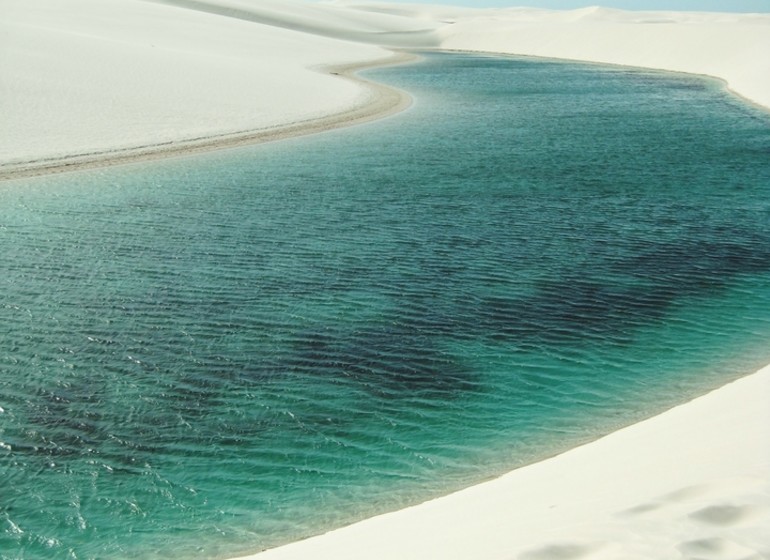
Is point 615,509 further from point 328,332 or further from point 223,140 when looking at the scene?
point 223,140

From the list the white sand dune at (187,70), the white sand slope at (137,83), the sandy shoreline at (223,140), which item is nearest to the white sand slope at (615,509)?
the sandy shoreline at (223,140)

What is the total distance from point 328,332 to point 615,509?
5005mm

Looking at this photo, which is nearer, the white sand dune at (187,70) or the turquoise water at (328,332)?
the turquoise water at (328,332)

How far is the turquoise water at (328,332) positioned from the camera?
20.6 feet

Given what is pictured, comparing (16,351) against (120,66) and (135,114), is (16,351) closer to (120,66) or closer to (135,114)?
(135,114)

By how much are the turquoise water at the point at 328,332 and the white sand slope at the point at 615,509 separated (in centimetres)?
49

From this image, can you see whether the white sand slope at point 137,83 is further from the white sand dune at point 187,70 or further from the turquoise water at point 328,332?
the turquoise water at point 328,332

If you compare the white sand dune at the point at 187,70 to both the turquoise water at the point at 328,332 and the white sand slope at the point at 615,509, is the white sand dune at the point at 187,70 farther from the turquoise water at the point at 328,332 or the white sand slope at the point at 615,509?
the white sand slope at the point at 615,509

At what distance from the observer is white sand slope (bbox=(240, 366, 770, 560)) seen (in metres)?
4.30

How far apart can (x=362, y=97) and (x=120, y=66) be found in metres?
8.92

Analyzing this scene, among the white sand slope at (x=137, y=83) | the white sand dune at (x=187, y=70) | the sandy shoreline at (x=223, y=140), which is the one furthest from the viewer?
→ the white sand dune at (x=187, y=70)

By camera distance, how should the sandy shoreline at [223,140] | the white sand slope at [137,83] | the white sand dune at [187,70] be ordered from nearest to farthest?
the sandy shoreline at [223,140] < the white sand slope at [137,83] < the white sand dune at [187,70]

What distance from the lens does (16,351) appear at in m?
8.80

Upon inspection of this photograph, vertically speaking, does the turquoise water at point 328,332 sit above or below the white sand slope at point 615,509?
below
